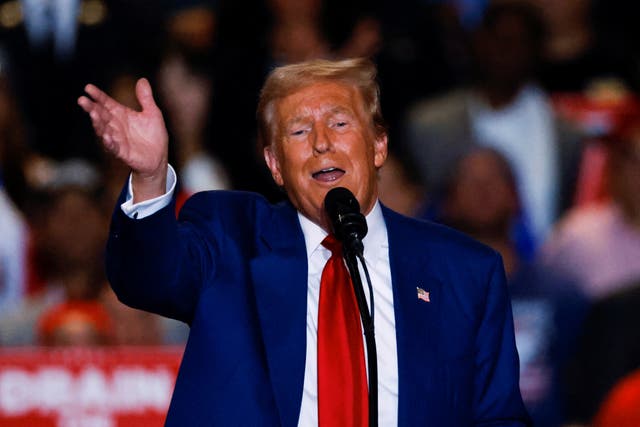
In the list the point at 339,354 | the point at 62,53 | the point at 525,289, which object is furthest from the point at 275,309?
the point at 62,53

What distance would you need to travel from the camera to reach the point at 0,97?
230 inches

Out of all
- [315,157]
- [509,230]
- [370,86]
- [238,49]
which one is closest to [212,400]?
[315,157]

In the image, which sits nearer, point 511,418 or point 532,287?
point 511,418

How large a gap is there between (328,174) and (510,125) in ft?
11.0

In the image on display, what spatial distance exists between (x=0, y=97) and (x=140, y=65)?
682 mm

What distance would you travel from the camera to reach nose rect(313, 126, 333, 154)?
2.63 metres

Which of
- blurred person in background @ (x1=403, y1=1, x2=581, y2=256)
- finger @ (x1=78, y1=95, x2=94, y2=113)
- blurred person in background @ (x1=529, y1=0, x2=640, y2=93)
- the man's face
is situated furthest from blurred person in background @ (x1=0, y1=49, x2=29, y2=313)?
finger @ (x1=78, y1=95, x2=94, y2=113)

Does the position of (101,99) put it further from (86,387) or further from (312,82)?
(86,387)

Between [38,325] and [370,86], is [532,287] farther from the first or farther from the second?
[370,86]

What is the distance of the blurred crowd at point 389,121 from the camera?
543cm

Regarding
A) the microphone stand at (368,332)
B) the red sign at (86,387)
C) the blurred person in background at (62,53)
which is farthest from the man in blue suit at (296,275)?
the blurred person in background at (62,53)

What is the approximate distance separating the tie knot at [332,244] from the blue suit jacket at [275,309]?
59mm

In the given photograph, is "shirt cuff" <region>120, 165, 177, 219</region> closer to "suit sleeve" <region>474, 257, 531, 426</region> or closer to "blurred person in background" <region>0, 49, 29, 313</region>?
"suit sleeve" <region>474, 257, 531, 426</region>

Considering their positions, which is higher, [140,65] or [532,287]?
[140,65]
